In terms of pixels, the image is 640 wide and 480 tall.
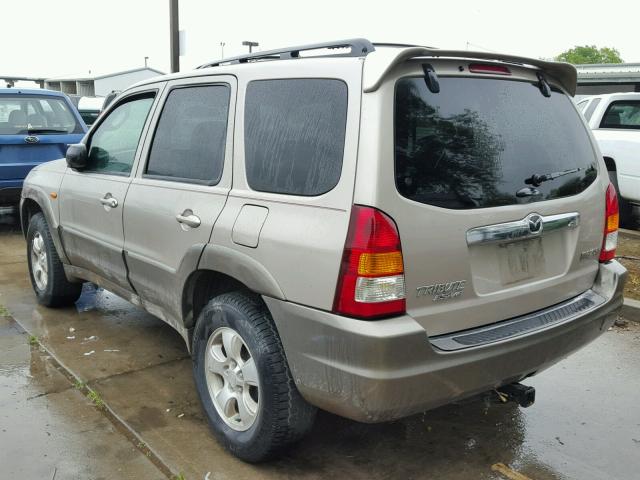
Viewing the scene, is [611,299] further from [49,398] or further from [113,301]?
[113,301]

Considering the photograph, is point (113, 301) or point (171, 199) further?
point (113, 301)

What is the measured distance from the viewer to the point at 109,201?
394 centimetres

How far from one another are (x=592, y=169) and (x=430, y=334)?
1380mm

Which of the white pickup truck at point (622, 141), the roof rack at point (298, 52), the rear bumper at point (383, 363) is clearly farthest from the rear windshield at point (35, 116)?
the white pickup truck at point (622, 141)

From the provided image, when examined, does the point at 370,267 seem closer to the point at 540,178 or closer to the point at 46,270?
the point at 540,178

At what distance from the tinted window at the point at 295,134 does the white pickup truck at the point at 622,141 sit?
266 inches

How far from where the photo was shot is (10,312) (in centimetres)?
514

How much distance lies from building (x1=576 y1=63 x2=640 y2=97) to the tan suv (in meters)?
19.7

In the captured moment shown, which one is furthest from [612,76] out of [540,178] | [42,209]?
[540,178]

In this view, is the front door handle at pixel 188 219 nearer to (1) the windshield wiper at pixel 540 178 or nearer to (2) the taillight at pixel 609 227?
(1) the windshield wiper at pixel 540 178

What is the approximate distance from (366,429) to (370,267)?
1330 mm

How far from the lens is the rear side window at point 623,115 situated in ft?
28.1

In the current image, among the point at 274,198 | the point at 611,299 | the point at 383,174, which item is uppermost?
the point at 383,174

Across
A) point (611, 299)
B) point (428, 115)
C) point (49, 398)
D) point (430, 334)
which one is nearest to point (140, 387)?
point (49, 398)
